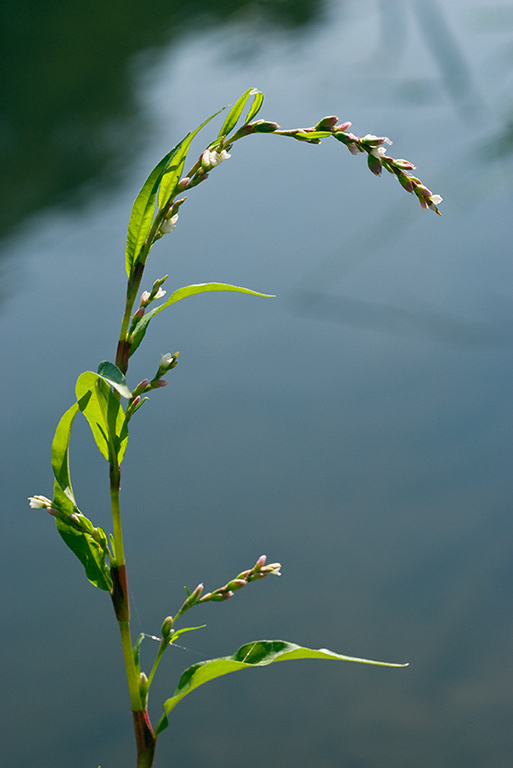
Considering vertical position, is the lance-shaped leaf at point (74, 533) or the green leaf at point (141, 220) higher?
the green leaf at point (141, 220)

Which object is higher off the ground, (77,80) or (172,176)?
(77,80)

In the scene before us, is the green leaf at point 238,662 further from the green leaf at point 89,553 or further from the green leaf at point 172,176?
the green leaf at point 172,176

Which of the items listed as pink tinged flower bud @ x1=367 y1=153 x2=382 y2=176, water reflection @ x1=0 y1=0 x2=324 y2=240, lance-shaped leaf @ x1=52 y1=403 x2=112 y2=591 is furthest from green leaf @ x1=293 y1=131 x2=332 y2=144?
water reflection @ x1=0 y1=0 x2=324 y2=240

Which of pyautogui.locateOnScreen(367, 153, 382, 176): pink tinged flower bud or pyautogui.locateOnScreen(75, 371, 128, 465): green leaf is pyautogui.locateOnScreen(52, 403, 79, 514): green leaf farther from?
pyautogui.locateOnScreen(367, 153, 382, 176): pink tinged flower bud

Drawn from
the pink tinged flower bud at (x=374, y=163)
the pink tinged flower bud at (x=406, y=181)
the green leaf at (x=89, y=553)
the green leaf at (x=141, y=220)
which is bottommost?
the green leaf at (x=89, y=553)

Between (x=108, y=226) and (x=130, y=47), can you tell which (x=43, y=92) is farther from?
(x=108, y=226)

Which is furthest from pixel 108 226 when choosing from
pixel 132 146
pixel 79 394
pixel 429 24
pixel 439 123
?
pixel 79 394

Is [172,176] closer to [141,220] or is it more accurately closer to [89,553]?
[141,220]

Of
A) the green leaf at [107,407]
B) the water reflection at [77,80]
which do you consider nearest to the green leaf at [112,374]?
the green leaf at [107,407]

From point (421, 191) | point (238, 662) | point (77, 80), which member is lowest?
point (238, 662)

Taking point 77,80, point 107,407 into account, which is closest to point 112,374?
point 107,407

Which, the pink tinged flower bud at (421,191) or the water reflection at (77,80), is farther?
the water reflection at (77,80)
